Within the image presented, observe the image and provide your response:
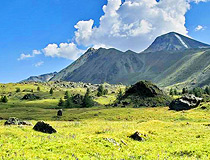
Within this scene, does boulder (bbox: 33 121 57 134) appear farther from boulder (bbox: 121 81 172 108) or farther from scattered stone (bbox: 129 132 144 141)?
boulder (bbox: 121 81 172 108)

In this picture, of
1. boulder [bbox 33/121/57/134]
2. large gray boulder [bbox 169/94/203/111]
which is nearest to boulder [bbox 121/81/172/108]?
large gray boulder [bbox 169/94/203/111]

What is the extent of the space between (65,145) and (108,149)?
397cm

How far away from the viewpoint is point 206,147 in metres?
22.0

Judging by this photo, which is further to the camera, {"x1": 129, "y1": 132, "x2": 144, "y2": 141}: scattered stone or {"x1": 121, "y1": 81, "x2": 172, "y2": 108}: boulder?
{"x1": 121, "y1": 81, "x2": 172, "y2": 108}: boulder

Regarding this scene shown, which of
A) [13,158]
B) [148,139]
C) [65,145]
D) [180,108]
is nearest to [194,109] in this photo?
[180,108]

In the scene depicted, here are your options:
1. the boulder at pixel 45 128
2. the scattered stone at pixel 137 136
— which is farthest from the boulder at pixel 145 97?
the scattered stone at pixel 137 136

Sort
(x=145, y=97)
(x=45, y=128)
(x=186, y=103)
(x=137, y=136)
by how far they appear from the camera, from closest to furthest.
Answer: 1. (x=137, y=136)
2. (x=45, y=128)
3. (x=186, y=103)
4. (x=145, y=97)

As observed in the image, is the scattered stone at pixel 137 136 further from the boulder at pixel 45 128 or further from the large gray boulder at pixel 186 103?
the large gray boulder at pixel 186 103

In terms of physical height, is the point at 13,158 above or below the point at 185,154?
above

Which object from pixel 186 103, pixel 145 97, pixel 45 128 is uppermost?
pixel 145 97

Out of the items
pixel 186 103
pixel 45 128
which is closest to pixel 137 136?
pixel 45 128

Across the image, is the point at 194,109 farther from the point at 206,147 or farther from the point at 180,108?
the point at 206,147

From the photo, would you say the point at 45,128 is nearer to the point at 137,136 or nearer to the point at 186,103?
the point at 137,136

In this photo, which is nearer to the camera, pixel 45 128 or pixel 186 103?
pixel 45 128
